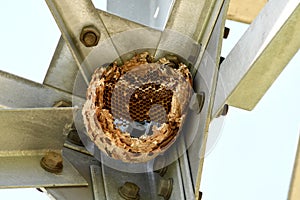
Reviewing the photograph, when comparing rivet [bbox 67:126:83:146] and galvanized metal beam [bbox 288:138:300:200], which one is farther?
rivet [bbox 67:126:83:146]

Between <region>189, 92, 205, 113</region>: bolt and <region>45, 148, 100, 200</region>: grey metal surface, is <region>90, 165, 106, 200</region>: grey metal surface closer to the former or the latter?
<region>45, 148, 100, 200</region>: grey metal surface

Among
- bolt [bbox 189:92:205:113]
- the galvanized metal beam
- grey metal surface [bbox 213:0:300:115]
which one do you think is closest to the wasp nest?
bolt [bbox 189:92:205:113]

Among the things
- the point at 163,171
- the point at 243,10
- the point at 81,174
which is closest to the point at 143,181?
the point at 163,171

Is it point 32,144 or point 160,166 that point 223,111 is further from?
point 32,144

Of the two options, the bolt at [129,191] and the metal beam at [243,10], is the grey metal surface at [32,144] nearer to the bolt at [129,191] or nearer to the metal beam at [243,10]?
the bolt at [129,191]

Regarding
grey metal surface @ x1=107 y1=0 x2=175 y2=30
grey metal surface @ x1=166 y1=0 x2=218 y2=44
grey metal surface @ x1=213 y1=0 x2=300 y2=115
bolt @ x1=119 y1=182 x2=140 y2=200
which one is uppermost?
Result: grey metal surface @ x1=107 y1=0 x2=175 y2=30

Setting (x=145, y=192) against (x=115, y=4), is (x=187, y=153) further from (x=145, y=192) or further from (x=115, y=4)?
(x=115, y=4)
